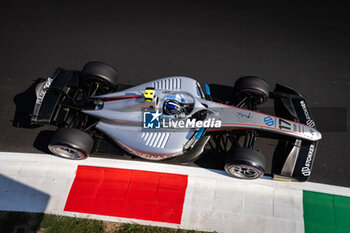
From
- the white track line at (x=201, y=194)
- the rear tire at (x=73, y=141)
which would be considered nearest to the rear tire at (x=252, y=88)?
the white track line at (x=201, y=194)

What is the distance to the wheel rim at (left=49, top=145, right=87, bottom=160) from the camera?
5.21 metres

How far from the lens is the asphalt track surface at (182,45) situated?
263 inches

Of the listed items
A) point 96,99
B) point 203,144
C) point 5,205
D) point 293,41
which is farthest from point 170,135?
point 293,41

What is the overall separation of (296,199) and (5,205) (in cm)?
570

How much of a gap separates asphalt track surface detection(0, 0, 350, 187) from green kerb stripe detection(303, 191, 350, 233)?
1397 millimetres

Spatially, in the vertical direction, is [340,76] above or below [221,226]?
above

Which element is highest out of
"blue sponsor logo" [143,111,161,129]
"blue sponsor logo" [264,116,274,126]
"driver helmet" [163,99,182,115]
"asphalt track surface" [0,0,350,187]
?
"asphalt track surface" [0,0,350,187]

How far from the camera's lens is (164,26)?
26.2ft

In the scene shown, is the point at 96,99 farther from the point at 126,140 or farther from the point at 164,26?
the point at 164,26

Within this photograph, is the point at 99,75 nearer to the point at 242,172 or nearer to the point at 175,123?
the point at 175,123

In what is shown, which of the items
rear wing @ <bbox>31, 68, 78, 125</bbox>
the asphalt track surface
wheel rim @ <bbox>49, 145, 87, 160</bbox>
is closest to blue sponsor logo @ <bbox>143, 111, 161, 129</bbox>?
wheel rim @ <bbox>49, 145, 87, 160</bbox>

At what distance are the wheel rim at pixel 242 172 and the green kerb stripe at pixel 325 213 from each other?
44.1 inches

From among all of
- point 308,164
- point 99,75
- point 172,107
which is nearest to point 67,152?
point 99,75

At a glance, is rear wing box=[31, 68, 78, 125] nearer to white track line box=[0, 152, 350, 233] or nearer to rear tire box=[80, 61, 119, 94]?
rear tire box=[80, 61, 119, 94]
